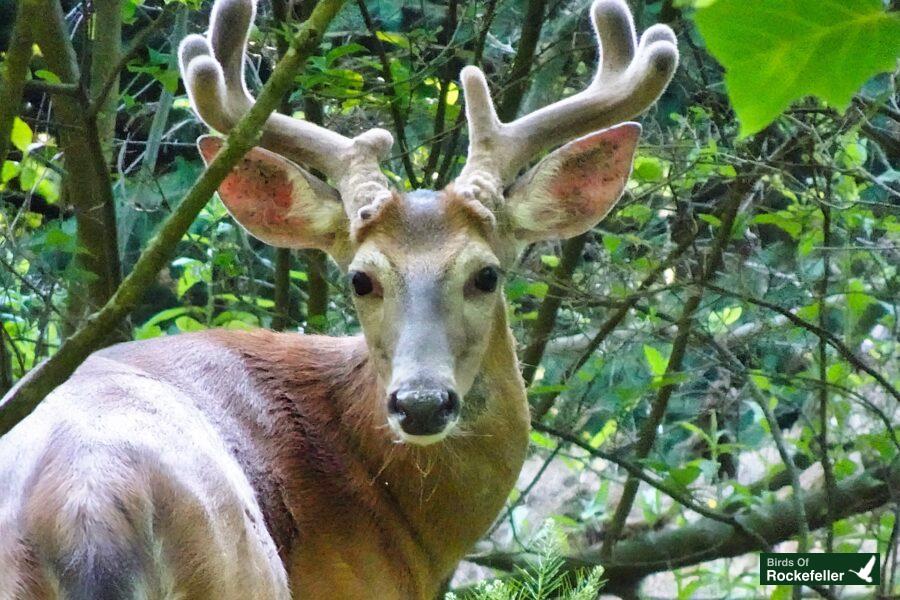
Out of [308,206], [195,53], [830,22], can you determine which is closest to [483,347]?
[308,206]

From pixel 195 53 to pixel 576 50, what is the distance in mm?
1891

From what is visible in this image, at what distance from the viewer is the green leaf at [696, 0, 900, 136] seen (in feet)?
1.54

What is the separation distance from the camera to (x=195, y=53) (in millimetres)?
3432

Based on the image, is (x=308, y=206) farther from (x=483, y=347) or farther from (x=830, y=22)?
(x=830, y=22)

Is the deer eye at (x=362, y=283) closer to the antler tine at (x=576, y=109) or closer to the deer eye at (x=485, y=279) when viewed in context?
the deer eye at (x=485, y=279)

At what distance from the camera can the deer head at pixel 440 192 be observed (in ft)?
10.7

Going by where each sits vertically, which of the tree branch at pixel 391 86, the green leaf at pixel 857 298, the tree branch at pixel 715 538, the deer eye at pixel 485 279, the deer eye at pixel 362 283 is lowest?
the tree branch at pixel 715 538

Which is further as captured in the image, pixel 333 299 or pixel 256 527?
pixel 333 299

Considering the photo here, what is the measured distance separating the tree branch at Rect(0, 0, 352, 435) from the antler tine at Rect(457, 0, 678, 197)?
70.8 inches

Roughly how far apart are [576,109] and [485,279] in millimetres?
641

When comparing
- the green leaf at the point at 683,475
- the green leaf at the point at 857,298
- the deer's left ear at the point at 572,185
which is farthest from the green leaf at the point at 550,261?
the deer's left ear at the point at 572,185

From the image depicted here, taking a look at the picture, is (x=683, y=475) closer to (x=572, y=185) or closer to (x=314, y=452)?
(x=572, y=185)

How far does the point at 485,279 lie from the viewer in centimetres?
334

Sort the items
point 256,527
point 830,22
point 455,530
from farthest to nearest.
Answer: point 455,530, point 256,527, point 830,22
